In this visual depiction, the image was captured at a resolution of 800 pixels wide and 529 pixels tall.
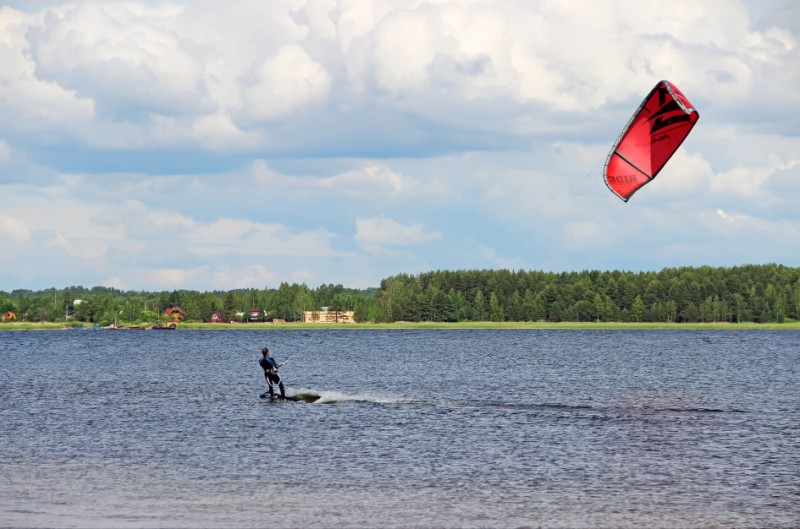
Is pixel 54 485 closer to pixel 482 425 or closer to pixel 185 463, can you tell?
pixel 185 463

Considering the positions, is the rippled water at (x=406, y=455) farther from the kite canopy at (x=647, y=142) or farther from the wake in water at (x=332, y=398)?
the kite canopy at (x=647, y=142)

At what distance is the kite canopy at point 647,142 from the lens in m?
37.8

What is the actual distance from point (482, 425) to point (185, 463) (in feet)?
49.9

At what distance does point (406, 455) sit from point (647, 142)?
14.6 metres

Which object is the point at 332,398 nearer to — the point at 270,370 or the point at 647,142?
the point at 270,370

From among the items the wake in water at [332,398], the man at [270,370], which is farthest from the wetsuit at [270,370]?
the wake in water at [332,398]

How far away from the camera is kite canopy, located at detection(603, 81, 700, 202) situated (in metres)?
37.8

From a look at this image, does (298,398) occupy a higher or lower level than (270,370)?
lower

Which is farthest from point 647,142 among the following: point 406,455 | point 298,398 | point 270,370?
point 298,398

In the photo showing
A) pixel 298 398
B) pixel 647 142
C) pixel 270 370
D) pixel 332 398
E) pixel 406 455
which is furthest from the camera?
pixel 332 398

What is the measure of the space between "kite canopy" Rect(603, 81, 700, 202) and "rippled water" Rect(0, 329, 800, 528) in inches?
389

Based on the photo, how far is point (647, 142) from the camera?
3878cm

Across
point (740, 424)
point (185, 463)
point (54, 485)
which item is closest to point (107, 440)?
point (185, 463)

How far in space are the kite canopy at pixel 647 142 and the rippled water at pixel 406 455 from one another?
9.88 m
